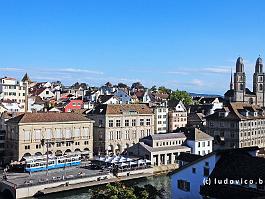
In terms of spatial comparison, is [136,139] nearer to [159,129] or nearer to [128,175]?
[159,129]

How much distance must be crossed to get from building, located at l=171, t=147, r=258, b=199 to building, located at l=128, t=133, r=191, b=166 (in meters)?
34.8

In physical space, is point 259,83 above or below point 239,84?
above

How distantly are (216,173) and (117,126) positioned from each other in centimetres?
4691

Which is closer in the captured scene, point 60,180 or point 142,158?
point 60,180

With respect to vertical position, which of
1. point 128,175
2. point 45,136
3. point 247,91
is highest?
point 247,91

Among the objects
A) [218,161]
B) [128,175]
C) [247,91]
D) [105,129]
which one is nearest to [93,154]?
[105,129]

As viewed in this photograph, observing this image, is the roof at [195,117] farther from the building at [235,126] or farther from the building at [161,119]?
the building at [235,126]

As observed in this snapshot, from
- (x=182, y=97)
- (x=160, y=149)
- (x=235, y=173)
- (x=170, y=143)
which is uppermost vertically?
(x=182, y=97)

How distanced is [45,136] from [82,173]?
40.5 ft

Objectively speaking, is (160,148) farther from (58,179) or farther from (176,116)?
(176,116)

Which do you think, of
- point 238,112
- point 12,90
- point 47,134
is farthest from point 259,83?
point 47,134

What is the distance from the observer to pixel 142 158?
204 ft

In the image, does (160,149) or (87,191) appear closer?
(87,191)

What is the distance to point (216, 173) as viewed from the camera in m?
24.4
